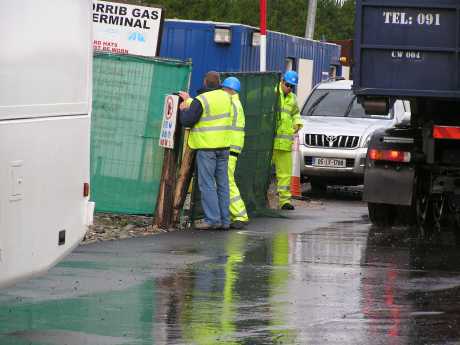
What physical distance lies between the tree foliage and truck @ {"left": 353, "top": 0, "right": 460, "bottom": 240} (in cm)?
2144

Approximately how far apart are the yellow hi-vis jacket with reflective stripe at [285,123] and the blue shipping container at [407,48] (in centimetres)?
382

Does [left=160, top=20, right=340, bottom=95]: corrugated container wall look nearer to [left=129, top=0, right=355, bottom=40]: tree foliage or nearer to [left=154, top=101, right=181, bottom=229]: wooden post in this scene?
[left=154, top=101, right=181, bottom=229]: wooden post

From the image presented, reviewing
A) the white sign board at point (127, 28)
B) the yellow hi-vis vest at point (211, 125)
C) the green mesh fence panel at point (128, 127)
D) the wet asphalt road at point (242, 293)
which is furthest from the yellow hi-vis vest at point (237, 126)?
the white sign board at point (127, 28)

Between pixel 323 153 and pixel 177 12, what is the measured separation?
16.9 metres

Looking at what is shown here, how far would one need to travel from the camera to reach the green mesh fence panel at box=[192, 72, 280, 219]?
1789cm

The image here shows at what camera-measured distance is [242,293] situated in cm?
1134

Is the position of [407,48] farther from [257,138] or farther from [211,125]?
[257,138]

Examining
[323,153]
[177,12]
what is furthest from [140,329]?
[177,12]

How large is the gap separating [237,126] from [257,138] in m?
2.36

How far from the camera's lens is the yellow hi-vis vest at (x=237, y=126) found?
16.1 meters

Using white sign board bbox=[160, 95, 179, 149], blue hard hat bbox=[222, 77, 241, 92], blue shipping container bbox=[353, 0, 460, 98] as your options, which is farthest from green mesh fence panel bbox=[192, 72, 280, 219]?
blue shipping container bbox=[353, 0, 460, 98]

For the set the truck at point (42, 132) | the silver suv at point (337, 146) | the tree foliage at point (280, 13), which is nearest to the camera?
the truck at point (42, 132)

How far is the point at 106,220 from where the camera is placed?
16.4 meters

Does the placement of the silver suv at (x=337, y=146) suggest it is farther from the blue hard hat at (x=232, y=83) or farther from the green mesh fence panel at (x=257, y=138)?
the blue hard hat at (x=232, y=83)
